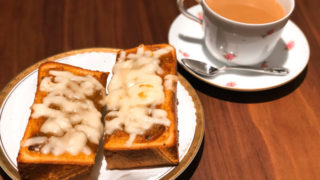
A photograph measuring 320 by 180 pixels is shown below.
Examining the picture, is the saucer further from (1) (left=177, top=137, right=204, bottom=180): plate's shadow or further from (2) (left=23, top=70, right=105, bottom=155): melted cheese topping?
(2) (left=23, top=70, right=105, bottom=155): melted cheese topping

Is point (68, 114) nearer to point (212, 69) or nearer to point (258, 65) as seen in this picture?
point (212, 69)

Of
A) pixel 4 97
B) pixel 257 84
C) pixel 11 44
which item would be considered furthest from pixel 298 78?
pixel 11 44

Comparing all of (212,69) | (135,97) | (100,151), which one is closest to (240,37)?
(212,69)

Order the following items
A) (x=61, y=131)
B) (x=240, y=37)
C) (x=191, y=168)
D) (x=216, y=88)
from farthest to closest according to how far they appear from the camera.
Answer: (x=216, y=88), (x=240, y=37), (x=191, y=168), (x=61, y=131)

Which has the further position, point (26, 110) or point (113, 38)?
point (113, 38)

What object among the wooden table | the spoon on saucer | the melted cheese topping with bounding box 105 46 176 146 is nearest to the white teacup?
the spoon on saucer

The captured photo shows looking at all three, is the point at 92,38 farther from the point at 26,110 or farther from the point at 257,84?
the point at 257,84

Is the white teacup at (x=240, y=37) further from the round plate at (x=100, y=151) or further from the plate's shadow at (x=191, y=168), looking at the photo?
the plate's shadow at (x=191, y=168)
